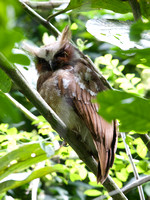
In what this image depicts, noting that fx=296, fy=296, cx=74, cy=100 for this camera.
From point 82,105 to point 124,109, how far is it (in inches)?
51.8

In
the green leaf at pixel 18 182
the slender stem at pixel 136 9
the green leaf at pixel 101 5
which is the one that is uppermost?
the slender stem at pixel 136 9

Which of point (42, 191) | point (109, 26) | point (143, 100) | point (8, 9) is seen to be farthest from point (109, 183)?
point (42, 191)

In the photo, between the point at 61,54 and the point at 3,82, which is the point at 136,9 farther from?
the point at 61,54

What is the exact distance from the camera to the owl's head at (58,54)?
2.13m

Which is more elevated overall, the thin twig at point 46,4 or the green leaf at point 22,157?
the thin twig at point 46,4

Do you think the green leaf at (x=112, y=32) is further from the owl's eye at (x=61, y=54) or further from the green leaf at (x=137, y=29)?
the owl's eye at (x=61, y=54)

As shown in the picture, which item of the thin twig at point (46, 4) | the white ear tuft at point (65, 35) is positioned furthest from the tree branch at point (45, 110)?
the white ear tuft at point (65, 35)

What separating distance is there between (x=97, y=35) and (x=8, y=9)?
0.57 m

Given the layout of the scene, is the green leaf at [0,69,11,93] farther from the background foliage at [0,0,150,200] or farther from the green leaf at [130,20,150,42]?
the green leaf at [130,20,150,42]

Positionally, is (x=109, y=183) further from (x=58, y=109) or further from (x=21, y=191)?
(x=21, y=191)

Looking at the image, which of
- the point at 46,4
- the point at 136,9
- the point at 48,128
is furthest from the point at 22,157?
the point at 136,9

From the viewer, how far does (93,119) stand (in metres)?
1.60

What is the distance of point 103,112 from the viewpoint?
37 centimetres

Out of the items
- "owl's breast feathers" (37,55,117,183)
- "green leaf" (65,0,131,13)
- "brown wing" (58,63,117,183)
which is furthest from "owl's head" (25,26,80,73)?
"green leaf" (65,0,131,13)
